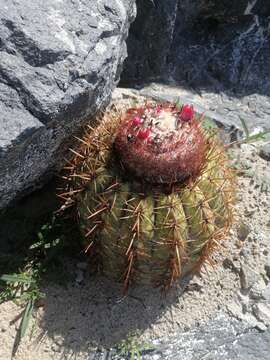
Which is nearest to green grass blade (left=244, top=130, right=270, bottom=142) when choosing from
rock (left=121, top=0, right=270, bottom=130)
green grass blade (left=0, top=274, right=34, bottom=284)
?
rock (left=121, top=0, right=270, bottom=130)

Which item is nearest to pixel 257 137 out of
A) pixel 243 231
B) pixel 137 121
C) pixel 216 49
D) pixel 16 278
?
pixel 243 231

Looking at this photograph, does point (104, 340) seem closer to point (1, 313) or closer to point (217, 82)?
point (1, 313)

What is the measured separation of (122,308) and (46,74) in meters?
1.12

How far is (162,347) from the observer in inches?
103

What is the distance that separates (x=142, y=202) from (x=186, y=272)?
0.54m

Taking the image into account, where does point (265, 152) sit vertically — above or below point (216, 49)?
below

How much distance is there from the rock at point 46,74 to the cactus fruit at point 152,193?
0.17m

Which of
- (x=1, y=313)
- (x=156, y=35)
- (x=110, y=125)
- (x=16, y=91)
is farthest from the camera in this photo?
(x=156, y=35)

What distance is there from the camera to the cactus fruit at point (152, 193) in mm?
2227

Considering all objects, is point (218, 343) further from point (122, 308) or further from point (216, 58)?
point (216, 58)

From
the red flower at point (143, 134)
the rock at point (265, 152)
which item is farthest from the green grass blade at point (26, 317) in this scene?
the rock at point (265, 152)

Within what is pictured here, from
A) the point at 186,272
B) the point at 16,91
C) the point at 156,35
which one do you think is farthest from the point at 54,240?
the point at 156,35

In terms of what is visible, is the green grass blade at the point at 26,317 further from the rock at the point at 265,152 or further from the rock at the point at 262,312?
the rock at the point at 265,152

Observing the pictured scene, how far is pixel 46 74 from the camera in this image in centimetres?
225
